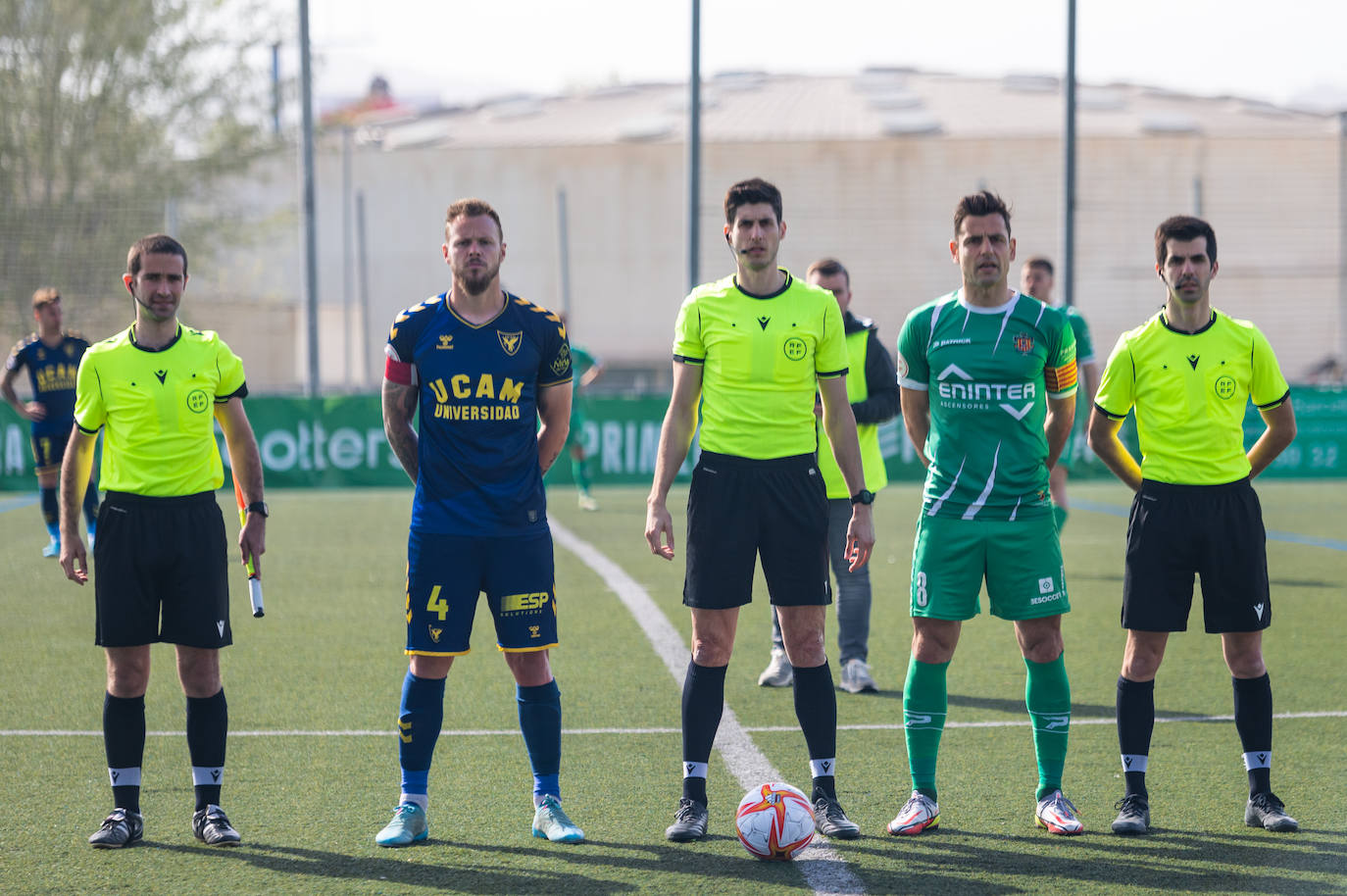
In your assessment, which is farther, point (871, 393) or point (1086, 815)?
point (871, 393)

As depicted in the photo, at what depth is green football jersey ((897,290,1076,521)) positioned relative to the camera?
5.22 meters

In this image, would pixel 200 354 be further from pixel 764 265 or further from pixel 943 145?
pixel 943 145

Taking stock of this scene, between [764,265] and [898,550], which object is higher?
[764,265]

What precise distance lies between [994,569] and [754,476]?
891 millimetres

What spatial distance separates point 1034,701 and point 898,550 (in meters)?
8.03

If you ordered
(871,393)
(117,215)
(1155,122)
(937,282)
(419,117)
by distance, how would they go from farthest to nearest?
(419,117) → (1155,122) → (937,282) → (117,215) → (871,393)

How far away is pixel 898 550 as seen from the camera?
13.4 metres

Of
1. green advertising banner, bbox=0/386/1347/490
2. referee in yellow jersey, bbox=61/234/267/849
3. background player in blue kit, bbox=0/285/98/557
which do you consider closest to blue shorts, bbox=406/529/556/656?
referee in yellow jersey, bbox=61/234/267/849

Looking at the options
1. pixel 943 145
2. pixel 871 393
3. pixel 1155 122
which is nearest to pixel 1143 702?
pixel 871 393

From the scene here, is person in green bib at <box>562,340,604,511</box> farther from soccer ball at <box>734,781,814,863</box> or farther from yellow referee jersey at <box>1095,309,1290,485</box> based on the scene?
soccer ball at <box>734,781,814,863</box>

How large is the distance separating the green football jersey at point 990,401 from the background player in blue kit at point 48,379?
9359 millimetres

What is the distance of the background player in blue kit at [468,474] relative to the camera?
5.09m

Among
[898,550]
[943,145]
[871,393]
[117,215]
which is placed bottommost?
[898,550]

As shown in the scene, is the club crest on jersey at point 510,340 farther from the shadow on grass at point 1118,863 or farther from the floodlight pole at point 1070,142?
the floodlight pole at point 1070,142
